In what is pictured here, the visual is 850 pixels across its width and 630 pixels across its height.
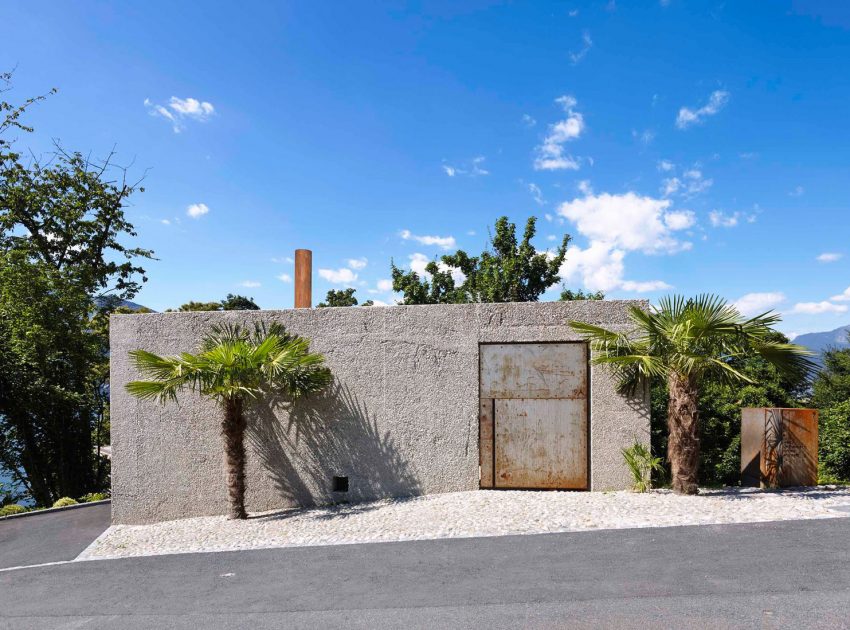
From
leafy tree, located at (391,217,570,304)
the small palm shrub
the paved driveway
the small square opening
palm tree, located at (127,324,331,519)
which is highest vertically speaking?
leafy tree, located at (391,217,570,304)

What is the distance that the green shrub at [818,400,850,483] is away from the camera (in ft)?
34.1

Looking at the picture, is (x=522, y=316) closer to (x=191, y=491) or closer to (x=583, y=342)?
(x=583, y=342)

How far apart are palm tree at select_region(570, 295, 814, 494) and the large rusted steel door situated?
2.40ft

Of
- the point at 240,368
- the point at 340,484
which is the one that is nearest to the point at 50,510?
the point at 240,368

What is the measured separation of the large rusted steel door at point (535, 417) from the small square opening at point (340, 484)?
Result: 232cm

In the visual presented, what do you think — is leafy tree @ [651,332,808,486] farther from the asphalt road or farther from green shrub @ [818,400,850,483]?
the asphalt road

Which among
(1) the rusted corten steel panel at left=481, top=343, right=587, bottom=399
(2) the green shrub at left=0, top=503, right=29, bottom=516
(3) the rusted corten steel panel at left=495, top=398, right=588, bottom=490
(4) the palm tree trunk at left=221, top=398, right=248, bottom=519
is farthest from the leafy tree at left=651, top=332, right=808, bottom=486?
(2) the green shrub at left=0, top=503, right=29, bottom=516

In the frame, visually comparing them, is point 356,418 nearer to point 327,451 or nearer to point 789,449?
point 327,451

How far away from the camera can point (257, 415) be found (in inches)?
322

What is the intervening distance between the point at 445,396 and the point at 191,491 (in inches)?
185

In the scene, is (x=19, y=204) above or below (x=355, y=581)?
above

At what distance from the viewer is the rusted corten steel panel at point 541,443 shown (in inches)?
300

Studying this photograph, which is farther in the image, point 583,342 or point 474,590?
point 583,342

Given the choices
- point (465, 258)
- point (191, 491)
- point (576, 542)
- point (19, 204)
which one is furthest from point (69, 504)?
point (465, 258)
